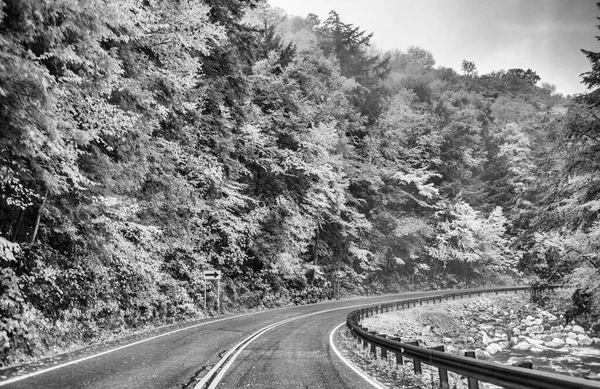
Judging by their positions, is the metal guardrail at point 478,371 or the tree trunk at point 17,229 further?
the tree trunk at point 17,229

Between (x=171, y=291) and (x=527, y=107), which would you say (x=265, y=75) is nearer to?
(x=171, y=291)

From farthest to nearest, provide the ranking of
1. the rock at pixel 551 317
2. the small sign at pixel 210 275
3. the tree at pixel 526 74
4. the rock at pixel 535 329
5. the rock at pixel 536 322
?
the tree at pixel 526 74 < the rock at pixel 551 317 < the rock at pixel 536 322 < the rock at pixel 535 329 < the small sign at pixel 210 275

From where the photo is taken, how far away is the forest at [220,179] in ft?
26.4

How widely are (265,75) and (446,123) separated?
3338 centimetres

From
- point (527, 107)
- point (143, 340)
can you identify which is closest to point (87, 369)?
point (143, 340)

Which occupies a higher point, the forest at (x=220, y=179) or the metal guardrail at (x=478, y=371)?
the forest at (x=220, y=179)

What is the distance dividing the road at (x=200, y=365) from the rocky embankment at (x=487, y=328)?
865 centimetres

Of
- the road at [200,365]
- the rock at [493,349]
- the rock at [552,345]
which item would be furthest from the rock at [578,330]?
the road at [200,365]

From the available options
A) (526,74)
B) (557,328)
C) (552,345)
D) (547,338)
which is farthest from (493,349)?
(526,74)

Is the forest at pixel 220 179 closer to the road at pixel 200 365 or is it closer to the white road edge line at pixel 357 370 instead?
the road at pixel 200 365

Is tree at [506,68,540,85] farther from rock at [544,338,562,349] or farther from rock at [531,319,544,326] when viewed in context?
rock at [544,338,562,349]

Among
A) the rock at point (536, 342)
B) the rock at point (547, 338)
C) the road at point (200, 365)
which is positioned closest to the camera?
the road at point (200, 365)

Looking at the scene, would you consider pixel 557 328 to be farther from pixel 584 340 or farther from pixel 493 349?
pixel 493 349

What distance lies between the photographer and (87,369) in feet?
24.1
